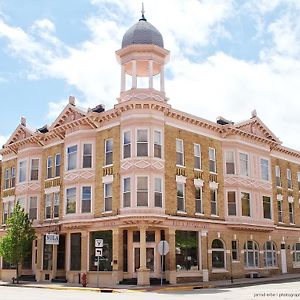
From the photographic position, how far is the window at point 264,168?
41062mm

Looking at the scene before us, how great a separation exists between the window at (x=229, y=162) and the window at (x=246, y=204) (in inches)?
77.4

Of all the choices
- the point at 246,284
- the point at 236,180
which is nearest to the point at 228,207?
the point at 236,180

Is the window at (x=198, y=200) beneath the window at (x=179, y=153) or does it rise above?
beneath

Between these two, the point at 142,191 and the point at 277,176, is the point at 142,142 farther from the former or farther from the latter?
the point at 277,176

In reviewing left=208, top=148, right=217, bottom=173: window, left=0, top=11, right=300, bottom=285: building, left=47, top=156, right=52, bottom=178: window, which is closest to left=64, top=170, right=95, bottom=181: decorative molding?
left=0, top=11, right=300, bottom=285: building

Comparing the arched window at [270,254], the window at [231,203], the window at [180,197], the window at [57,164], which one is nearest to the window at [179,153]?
the window at [180,197]

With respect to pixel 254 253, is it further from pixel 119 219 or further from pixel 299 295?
pixel 299 295

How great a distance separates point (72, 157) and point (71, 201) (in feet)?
10.5

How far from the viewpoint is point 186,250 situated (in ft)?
110

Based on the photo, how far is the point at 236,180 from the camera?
124ft

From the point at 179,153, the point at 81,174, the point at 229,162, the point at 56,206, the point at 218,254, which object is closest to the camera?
the point at 179,153

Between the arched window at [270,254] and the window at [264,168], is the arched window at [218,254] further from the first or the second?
the window at [264,168]

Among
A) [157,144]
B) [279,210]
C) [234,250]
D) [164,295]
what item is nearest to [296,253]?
[279,210]

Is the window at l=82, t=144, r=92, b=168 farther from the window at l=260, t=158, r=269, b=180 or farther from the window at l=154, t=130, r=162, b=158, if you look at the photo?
the window at l=260, t=158, r=269, b=180
